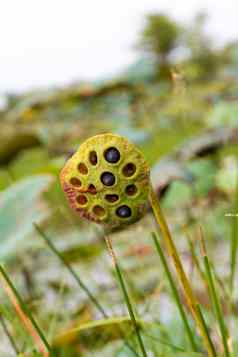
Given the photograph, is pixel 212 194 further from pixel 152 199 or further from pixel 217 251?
pixel 152 199

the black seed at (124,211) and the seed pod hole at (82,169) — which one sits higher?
the seed pod hole at (82,169)

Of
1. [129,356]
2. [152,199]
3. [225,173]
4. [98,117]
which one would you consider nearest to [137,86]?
[225,173]

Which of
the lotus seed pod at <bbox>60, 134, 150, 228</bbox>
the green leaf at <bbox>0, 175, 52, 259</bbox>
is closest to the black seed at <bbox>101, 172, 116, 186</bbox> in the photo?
the lotus seed pod at <bbox>60, 134, 150, 228</bbox>

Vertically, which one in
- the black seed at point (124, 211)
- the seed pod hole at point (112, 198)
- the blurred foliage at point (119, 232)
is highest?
the seed pod hole at point (112, 198)

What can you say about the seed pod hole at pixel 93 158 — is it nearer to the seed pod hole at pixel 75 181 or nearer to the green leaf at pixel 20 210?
the seed pod hole at pixel 75 181

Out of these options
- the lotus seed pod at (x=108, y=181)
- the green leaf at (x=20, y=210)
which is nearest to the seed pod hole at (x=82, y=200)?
the lotus seed pod at (x=108, y=181)

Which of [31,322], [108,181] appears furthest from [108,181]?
[31,322]

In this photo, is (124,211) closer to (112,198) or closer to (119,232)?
(112,198)
